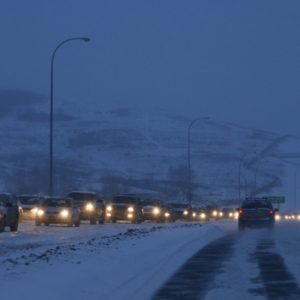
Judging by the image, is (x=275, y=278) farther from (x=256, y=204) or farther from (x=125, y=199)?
(x=125, y=199)

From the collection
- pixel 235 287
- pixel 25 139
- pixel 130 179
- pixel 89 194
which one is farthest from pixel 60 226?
pixel 25 139

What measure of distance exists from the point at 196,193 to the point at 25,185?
3696cm

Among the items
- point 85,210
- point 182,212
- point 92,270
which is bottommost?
point 92,270

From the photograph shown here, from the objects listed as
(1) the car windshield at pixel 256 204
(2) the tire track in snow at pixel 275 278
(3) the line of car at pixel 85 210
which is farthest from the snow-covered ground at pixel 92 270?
(1) the car windshield at pixel 256 204

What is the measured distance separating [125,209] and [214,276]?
139 ft

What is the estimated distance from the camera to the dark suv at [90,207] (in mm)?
54844

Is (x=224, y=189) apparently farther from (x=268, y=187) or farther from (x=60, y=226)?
(x=60, y=226)


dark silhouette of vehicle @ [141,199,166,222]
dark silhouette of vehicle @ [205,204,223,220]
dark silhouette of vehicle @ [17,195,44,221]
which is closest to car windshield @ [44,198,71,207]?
dark silhouette of vehicle @ [17,195,44,221]

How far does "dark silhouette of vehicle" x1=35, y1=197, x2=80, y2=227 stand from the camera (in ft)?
154

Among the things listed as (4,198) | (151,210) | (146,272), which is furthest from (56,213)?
(146,272)

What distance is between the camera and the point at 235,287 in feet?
55.1

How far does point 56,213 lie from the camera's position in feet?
154

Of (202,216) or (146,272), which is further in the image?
(202,216)

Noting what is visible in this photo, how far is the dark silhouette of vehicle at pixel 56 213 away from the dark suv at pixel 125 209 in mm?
13832
